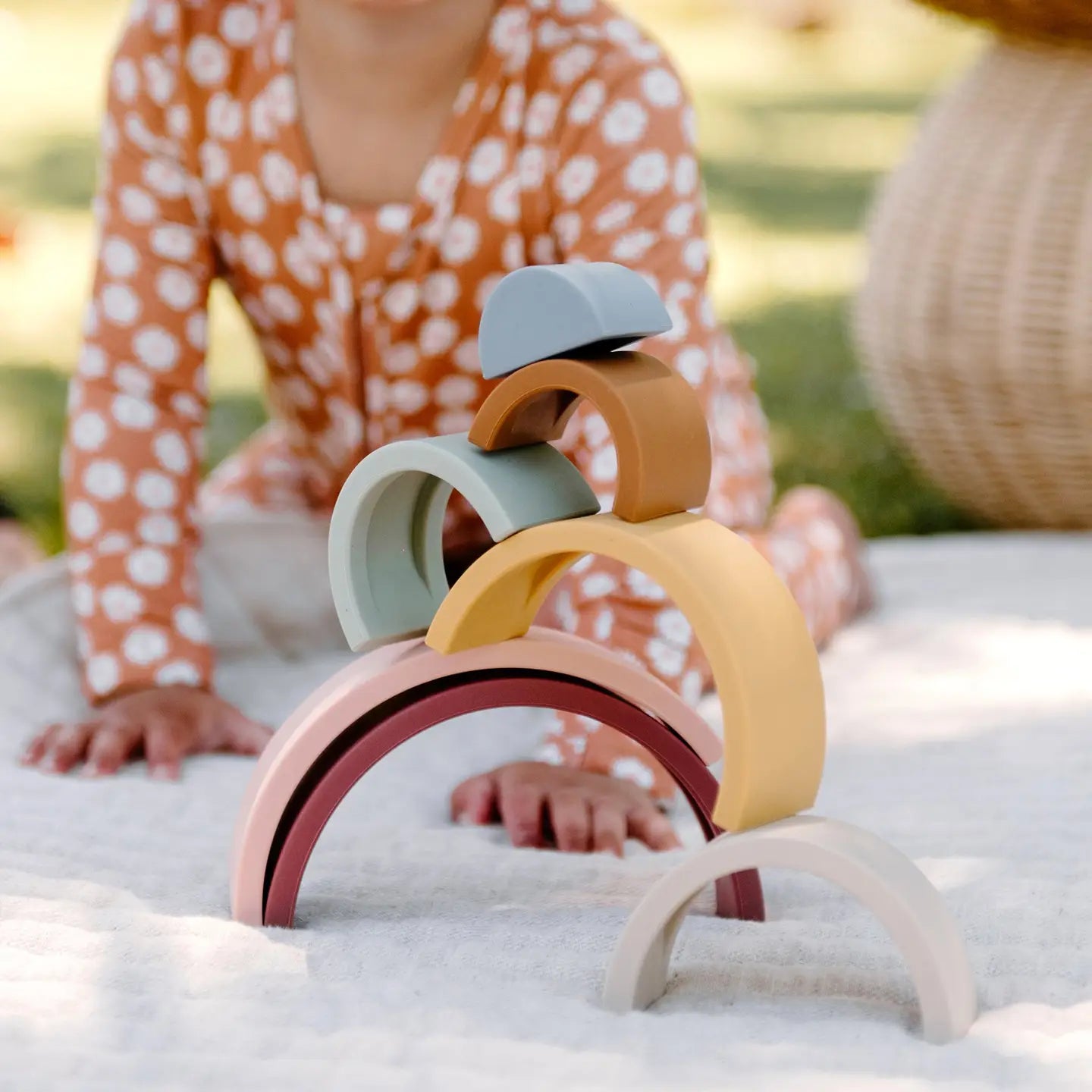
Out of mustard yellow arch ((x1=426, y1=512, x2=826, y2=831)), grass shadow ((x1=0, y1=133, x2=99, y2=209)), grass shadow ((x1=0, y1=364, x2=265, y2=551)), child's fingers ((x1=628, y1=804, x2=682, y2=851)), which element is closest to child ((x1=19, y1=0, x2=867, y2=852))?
child's fingers ((x1=628, y1=804, x2=682, y2=851))

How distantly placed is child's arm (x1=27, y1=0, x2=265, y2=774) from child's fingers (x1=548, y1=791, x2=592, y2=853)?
38cm

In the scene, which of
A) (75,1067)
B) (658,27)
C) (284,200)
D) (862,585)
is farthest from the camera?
(658,27)

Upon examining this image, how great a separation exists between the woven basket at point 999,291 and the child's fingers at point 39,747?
1.19 meters

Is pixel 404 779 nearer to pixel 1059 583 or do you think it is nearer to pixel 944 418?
pixel 1059 583

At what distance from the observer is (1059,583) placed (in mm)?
1860

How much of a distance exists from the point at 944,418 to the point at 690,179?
0.78 meters

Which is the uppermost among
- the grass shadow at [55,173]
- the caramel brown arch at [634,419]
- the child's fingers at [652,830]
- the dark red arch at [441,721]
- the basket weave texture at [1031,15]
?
the basket weave texture at [1031,15]

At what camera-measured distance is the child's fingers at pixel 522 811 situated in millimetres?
1204

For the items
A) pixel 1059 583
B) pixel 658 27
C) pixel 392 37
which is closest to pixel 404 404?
pixel 392 37

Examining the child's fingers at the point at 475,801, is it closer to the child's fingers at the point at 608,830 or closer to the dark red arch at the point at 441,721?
the child's fingers at the point at 608,830

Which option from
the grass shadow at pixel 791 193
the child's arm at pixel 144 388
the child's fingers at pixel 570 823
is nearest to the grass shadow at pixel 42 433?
the child's arm at pixel 144 388

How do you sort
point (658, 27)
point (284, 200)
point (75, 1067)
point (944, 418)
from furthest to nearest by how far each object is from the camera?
point (658, 27) → point (944, 418) → point (284, 200) → point (75, 1067)

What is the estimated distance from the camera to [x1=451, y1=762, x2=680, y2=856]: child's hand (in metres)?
1.20

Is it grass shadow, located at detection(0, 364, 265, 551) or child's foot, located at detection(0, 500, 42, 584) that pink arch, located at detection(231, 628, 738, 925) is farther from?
grass shadow, located at detection(0, 364, 265, 551)
